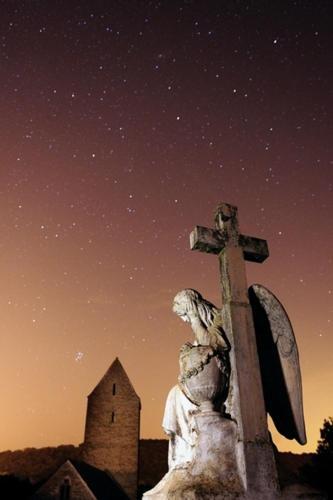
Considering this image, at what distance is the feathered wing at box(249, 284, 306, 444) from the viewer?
4.13 meters

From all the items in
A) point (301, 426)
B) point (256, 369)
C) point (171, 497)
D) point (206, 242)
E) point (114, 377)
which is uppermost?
point (114, 377)

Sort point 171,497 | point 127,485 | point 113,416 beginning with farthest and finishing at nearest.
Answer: point 113,416
point 127,485
point 171,497

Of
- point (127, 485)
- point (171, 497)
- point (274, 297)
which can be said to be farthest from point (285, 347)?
point (127, 485)

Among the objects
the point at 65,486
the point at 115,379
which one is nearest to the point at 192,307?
the point at 65,486

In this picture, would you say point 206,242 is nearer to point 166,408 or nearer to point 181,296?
point 181,296

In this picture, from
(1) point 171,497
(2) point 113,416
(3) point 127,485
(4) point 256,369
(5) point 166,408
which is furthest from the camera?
(2) point 113,416

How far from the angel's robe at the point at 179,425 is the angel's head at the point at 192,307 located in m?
0.67

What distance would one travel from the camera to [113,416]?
32594mm

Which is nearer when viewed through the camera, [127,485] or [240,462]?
[240,462]

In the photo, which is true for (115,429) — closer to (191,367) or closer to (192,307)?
(192,307)

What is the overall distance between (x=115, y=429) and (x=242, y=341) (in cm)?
3095

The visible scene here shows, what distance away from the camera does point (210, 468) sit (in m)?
3.42

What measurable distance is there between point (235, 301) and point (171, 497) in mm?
1686

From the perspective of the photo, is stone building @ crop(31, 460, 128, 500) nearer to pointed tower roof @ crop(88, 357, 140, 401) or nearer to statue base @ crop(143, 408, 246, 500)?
pointed tower roof @ crop(88, 357, 140, 401)
